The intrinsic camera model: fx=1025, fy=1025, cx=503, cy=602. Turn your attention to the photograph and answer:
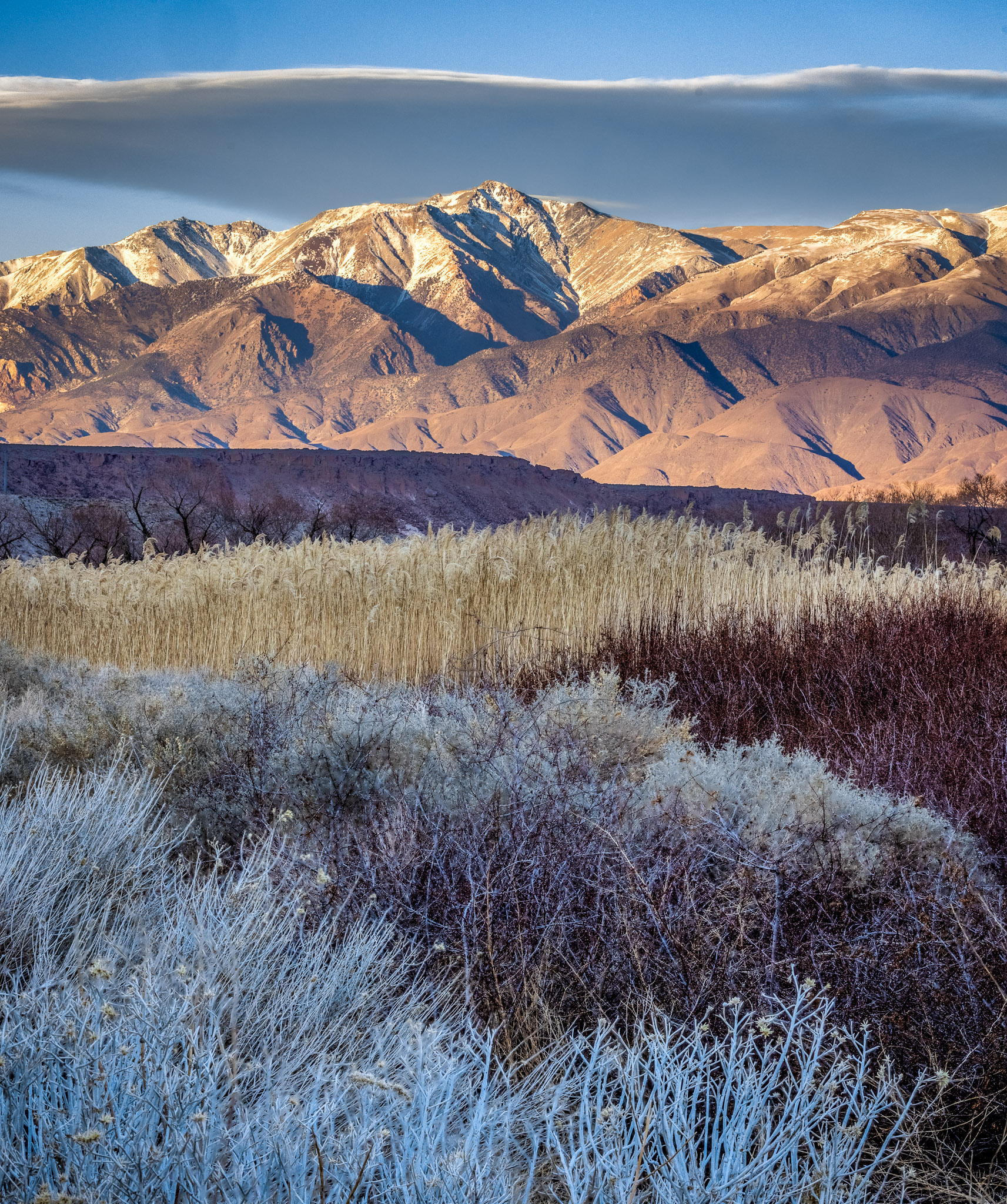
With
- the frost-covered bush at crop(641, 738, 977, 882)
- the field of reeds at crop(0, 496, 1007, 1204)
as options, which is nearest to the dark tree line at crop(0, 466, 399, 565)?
the field of reeds at crop(0, 496, 1007, 1204)

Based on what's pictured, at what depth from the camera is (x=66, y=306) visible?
185m

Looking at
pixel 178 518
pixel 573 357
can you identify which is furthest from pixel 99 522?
pixel 573 357

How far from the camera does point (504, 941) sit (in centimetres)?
243

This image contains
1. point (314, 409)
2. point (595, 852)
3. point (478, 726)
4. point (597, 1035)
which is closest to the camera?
point (597, 1035)

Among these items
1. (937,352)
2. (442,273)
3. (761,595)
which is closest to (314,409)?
(442,273)

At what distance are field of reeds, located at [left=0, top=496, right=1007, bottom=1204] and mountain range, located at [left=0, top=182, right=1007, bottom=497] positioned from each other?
85.0 m

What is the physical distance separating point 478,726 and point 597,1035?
2178mm

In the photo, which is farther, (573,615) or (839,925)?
(573,615)

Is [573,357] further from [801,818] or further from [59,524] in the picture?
[801,818]

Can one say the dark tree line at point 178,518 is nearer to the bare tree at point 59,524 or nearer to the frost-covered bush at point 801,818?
the bare tree at point 59,524

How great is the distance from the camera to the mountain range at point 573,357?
355ft

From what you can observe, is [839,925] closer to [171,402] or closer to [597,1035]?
[597,1035]

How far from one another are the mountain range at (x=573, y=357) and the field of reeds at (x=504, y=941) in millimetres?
85031

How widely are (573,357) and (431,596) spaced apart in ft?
451
